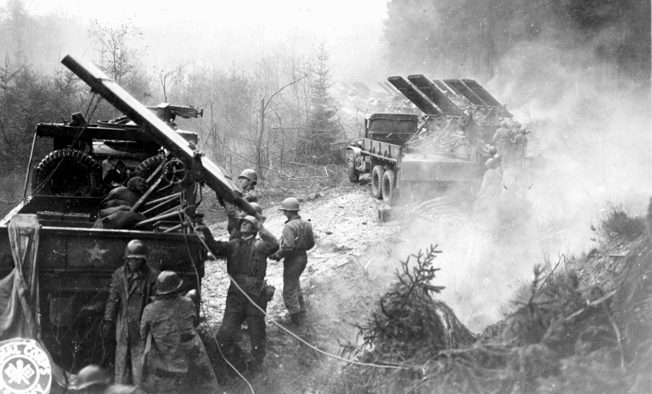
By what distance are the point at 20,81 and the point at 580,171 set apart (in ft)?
66.0

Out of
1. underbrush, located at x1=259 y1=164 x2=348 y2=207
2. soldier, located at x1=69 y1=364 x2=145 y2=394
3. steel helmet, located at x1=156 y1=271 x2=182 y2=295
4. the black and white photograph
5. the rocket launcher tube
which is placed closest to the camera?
the black and white photograph

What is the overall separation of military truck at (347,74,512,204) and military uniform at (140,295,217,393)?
7674 millimetres

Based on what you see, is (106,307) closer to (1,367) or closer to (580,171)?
(1,367)

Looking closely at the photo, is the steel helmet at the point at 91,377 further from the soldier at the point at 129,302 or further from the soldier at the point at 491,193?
the soldier at the point at 491,193

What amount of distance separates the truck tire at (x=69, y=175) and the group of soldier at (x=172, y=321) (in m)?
2.72

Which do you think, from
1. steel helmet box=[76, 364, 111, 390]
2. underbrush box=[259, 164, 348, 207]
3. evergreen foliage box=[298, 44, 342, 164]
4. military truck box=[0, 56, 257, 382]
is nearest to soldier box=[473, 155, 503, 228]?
military truck box=[0, 56, 257, 382]

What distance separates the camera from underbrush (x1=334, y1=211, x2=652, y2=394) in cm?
358

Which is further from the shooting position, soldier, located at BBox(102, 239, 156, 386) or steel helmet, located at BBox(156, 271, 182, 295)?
soldier, located at BBox(102, 239, 156, 386)

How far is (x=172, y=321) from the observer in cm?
502

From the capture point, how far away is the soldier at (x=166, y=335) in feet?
16.5

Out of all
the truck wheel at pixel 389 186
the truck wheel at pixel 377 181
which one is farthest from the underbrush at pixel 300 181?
the truck wheel at pixel 389 186

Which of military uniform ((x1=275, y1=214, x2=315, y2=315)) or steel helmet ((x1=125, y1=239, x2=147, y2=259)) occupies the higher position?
steel helmet ((x1=125, y1=239, x2=147, y2=259))

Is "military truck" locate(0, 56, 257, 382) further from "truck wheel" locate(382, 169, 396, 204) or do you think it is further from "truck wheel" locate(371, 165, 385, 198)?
"truck wheel" locate(371, 165, 385, 198)

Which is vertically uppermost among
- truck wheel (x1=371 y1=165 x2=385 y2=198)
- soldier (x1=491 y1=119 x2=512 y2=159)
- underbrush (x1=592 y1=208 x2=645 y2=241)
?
soldier (x1=491 y1=119 x2=512 y2=159)
